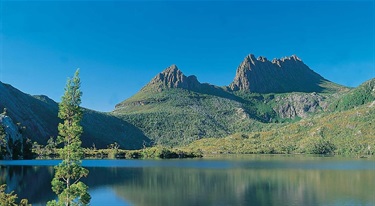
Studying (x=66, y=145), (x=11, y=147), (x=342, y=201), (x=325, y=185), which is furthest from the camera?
(x=11, y=147)

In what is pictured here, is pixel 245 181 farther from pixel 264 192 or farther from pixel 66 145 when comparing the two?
pixel 66 145

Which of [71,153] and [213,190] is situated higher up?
[71,153]

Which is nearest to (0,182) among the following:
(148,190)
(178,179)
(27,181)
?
(27,181)

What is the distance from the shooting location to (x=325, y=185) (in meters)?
89.1

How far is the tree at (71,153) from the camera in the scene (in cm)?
3725

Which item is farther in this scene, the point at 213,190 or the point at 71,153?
the point at 213,190

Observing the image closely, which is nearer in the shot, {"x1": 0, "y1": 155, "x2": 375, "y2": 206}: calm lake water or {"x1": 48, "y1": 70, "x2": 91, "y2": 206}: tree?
{"x1": 48, "y1": 70, "x2": 91, "y2": 206}: tree

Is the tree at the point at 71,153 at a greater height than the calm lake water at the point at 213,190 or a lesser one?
greater

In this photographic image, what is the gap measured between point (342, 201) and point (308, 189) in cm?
1729

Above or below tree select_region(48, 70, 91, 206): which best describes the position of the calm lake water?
below

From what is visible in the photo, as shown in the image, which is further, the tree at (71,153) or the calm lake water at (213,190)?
the calm lake water at (213,190)

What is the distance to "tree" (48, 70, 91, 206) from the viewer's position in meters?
37.2

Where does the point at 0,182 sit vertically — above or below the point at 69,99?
below

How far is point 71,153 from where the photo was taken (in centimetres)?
3819
